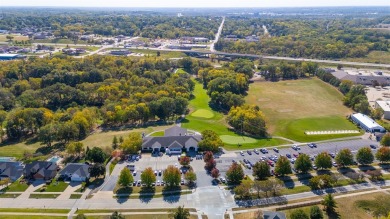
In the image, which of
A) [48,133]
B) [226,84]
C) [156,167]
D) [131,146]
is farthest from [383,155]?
[48,133]

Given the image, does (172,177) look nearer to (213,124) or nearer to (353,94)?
(213,124)

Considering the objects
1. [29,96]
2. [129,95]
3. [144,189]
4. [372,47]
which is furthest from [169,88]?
[372,47]

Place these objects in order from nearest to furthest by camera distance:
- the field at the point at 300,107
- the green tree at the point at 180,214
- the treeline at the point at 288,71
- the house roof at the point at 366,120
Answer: the green tree at the point at 180,214, the house roof at the point at 366,120, the field at the point at 300,107, the treeline at the point at 288,71

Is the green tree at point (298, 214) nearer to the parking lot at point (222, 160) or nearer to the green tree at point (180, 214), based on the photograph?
the green tree at point (180, 214)

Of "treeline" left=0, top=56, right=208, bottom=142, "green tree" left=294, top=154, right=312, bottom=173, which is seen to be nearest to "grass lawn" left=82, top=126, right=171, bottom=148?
"treeline" left=0, top=56, right=208, bottom=142

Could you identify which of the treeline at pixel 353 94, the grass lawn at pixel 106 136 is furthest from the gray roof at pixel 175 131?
the treeline at pixel 353 94

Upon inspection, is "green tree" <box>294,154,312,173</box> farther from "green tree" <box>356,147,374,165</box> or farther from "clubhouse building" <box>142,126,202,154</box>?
"clubhouse building" <box>142,126,202,154</box>

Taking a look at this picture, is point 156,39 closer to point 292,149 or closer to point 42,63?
point 42,63
